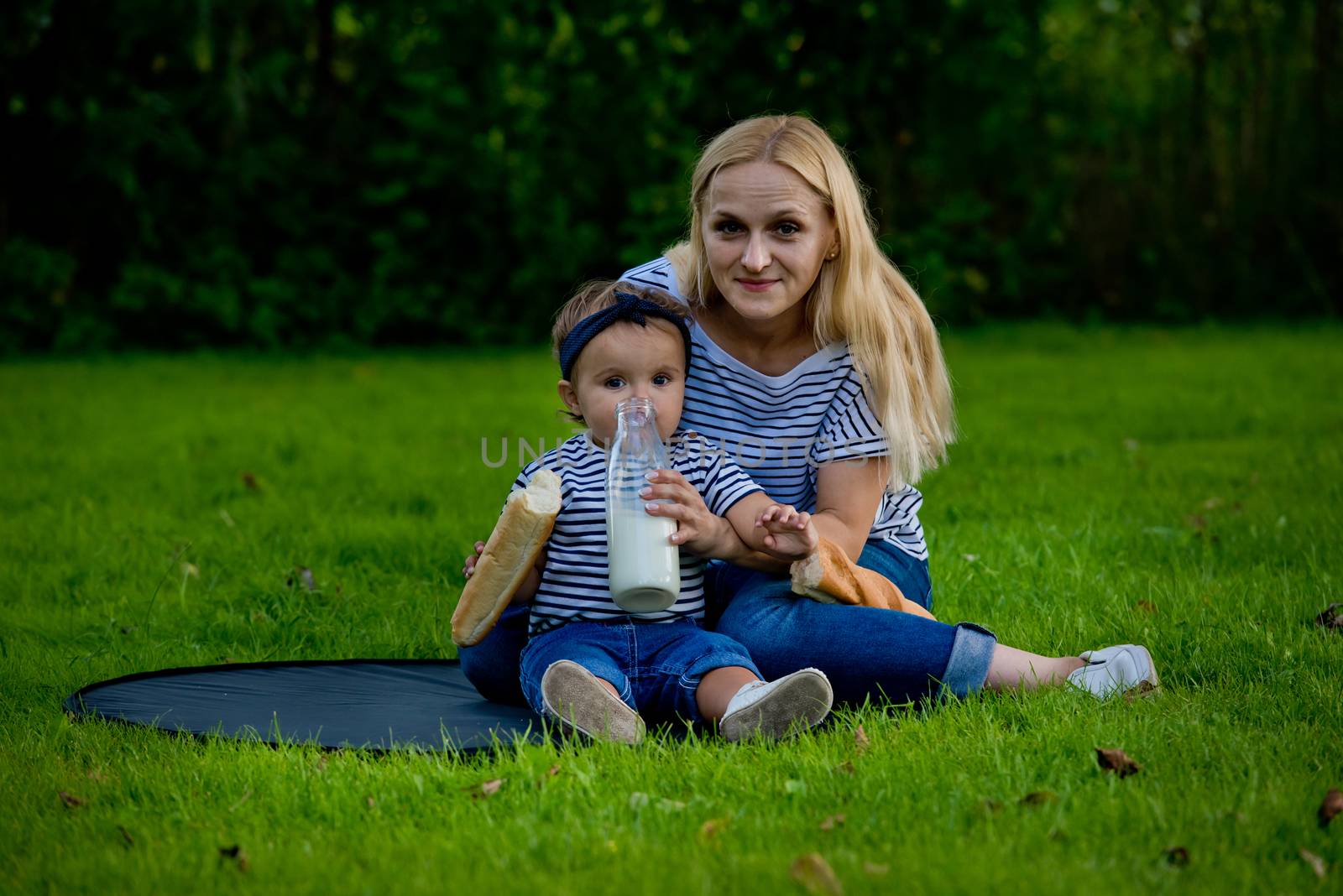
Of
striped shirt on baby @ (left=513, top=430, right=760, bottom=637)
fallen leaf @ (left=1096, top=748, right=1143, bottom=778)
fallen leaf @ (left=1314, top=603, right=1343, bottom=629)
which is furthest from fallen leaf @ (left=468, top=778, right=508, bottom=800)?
fallen leaf @ (left=1314, top=603, right=1343, bottom=629)

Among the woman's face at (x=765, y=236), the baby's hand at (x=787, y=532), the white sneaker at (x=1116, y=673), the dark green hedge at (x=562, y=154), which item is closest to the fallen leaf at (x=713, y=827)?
the baby's hand at (x=787, y=532)

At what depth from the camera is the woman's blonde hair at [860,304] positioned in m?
3.43

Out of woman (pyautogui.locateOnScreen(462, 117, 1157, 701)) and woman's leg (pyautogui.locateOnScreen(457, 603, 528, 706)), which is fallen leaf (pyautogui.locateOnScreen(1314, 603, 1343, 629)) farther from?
woman's leg (pyautogui.locateOnScreen(457, 603, 528, 706))

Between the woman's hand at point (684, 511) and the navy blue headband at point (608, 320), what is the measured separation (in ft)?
1.26

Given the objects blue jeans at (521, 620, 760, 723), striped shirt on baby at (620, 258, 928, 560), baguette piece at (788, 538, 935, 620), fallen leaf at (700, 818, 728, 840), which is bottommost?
fallen leaf at (700, 818, 728, 840)

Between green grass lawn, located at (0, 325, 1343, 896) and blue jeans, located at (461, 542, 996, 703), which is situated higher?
blue jeans, located at (461, 542, 996, 703)

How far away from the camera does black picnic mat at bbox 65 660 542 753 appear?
310cm

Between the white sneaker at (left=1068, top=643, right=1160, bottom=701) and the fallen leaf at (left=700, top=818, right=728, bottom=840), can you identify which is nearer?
the fallen leaf at (left=700, top=818, right=728, bottom=840)

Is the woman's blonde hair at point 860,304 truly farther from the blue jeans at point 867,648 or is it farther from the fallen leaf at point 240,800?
the fallen leaf at point 240,800

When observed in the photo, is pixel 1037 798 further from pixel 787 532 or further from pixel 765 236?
pixel 765 236

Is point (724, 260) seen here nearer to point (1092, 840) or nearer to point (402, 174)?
point (1092, 840)

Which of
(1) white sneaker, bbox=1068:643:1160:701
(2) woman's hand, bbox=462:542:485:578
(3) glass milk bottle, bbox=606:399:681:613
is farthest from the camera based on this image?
(2) woman's hand, bbox=462:542:485:578

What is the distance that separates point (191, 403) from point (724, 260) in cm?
589

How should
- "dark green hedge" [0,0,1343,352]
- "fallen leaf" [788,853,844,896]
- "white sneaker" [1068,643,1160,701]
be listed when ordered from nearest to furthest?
"fallen leaf" [788,853,844,896]
"white sneaker" [1068,643,1160,701]
"dark green hedge" [0,0,1343,352]
